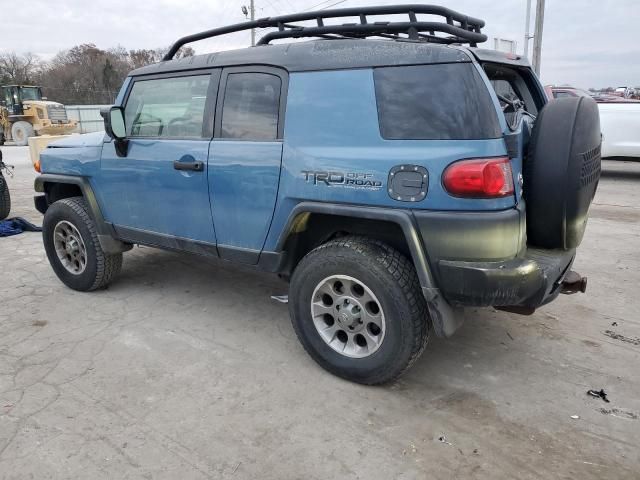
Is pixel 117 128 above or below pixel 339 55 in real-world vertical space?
below

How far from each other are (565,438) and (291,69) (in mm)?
A: 2502

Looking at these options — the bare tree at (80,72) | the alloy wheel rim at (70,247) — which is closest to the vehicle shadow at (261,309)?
the alloy wheel rim at (70,247)

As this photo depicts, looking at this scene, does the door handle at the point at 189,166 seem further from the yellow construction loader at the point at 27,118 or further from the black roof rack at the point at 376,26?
the yellow construction loader at the point at 27,118

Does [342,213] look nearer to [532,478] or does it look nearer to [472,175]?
[472,175]

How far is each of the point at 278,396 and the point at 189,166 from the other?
5.35 feet

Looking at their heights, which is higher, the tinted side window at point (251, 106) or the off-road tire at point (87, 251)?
the tinted side window at point (251, 106)

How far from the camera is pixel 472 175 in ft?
8.00

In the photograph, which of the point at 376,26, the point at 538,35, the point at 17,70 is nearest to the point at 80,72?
the point at 17,70

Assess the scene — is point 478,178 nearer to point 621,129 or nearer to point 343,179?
point 343,179

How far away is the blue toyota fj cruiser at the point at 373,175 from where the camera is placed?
252 centimetres

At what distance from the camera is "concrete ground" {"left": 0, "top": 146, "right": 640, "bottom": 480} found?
7.86ft

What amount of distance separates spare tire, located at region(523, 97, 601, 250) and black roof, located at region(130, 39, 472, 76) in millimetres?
610

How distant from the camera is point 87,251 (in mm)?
4355

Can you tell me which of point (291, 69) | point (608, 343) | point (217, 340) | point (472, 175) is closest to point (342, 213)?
point (472, 175)
